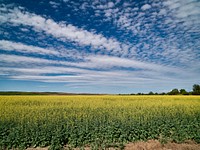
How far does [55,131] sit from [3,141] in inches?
87.8

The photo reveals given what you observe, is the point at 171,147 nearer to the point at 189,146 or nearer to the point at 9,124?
the point at 189,146

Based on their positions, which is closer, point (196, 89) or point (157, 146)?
point (157, 146)

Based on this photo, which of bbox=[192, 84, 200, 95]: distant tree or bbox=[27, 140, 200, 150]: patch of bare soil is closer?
bbox=[27, 140, 200, 150]: patch of bare soil

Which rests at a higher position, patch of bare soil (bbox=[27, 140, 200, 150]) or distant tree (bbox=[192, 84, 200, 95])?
distant tree (bbox=[192, 84, 200, 95])

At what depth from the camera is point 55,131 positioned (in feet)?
29.9

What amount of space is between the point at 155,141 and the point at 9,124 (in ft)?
25.7

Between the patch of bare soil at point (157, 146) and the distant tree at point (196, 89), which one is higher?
the distant tree at point (196, 89)

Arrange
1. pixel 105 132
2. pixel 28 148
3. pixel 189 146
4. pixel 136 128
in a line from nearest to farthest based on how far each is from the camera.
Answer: pixel 28 148 → pixel 189 146 → pixel 105 132 → pixel 136 128

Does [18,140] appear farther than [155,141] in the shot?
No

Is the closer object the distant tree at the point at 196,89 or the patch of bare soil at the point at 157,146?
the patch of bare soil at the point at 157,146

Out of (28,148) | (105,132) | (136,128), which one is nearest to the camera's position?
(28,148)

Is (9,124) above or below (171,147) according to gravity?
above

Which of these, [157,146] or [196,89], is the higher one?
[196,89]

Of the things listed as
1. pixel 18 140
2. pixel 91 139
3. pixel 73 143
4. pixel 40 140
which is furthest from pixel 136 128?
pixel 18 140
